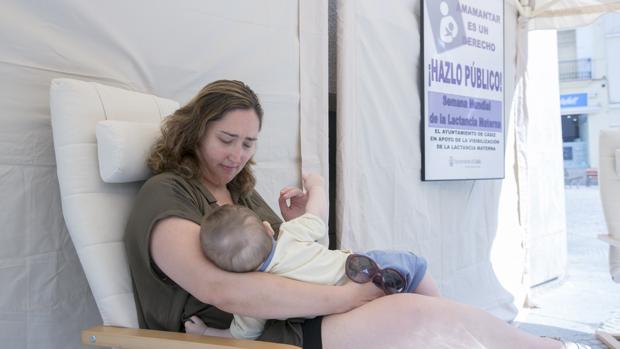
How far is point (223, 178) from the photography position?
167cm

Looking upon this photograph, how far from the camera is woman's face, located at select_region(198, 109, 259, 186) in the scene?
5.16 feet

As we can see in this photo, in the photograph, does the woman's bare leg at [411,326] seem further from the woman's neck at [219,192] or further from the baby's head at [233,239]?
the woman's neck at [219,192]

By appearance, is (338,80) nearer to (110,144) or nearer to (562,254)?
(110,144)

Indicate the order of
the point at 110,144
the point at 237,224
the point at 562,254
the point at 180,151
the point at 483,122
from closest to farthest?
the point at 237,224 → the point at 110,144 → the point at 180,151 → the point at 483,122 → the point at 562,254

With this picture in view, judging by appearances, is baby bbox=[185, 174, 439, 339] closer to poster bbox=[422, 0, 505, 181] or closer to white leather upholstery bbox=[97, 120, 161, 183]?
white leather upholstery bbox=[97, 120, 161, 183]

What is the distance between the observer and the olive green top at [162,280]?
1.31 metres

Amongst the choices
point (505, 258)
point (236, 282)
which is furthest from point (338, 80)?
point (505, 258)

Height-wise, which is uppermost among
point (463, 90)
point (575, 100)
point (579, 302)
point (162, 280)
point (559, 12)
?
point (575, 100)

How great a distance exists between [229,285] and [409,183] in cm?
200

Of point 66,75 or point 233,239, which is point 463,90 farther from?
point 233,239

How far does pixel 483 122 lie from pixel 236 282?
2705 mm

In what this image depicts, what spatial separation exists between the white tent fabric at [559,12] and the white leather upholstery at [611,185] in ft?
4.33

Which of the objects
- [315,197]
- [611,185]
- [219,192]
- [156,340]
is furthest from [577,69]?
[156,340]

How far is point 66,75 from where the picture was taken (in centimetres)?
166
